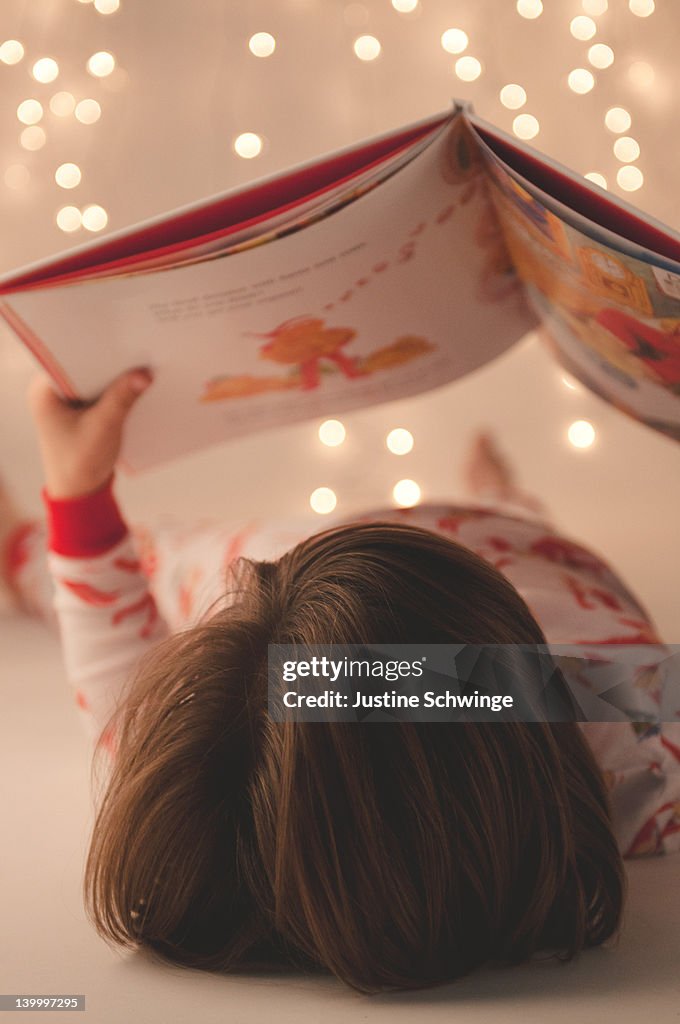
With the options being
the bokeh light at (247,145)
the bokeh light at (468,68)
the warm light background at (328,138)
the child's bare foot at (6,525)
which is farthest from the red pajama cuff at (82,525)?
the bokeh light at (468,68)

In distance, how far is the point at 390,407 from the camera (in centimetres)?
143

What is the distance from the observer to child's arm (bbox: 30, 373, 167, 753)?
689mm

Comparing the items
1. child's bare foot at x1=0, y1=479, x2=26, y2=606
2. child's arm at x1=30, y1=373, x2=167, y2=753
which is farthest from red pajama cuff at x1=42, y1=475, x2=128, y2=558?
child's bare foot at x1=0, y1=479, x2=26, y2=606

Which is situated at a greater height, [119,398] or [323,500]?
[119,398]

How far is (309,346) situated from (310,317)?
0.04m

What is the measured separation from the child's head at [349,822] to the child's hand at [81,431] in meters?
0.27

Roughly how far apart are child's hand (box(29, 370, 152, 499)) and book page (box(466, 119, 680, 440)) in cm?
26

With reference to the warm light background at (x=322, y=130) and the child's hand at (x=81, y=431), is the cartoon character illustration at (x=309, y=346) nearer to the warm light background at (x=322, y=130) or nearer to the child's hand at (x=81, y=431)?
the child's hand at (x=81, y=431)

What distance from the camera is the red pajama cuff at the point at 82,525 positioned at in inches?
29.3

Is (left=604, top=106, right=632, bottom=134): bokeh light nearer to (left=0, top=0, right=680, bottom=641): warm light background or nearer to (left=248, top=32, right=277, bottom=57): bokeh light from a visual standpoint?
(left=0, top=0, right=680, bottom=641): warm light background

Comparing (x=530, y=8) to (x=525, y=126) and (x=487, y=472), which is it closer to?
(x=525, y=126)

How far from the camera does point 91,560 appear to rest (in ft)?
2.43

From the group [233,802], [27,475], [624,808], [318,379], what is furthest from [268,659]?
[27,475]
